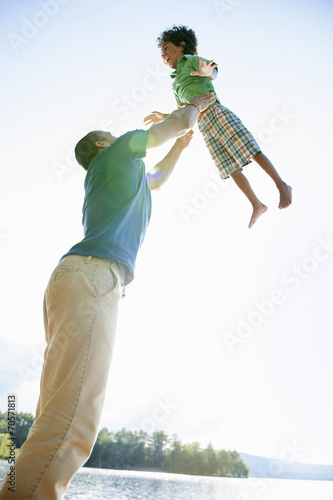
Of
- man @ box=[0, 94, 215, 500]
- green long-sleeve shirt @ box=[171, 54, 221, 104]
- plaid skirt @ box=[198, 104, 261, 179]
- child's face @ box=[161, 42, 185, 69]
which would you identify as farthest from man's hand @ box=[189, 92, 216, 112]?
child's face @ box=[161, 42, 185, 69]

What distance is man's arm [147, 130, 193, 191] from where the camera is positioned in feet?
10.6

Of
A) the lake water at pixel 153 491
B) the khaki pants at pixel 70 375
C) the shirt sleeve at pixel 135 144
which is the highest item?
the shirt sleeve at pixel 135 144

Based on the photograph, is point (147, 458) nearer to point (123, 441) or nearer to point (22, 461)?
point (123, 441)

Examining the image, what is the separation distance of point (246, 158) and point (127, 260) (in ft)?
9.38

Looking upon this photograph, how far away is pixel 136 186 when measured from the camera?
89.1 inches

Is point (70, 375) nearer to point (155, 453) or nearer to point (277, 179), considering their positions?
point (277, 179)

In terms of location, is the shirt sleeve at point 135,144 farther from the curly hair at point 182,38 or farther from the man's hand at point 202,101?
the curly hair at point 182,38

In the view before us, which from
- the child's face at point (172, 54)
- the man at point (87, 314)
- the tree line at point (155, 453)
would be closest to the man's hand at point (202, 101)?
the man at point (87, 314)

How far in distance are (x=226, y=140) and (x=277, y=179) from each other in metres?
0.81

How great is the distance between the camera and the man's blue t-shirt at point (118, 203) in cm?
192

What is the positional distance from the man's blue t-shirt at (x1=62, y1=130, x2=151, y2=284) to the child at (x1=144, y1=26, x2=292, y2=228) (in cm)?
192

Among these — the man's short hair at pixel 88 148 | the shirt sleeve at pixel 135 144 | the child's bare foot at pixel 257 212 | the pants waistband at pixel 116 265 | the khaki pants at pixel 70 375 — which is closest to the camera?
the khaki pants at pixel 70 375

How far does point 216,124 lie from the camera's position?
14.4 feet

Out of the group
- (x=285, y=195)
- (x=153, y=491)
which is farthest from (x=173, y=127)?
(x=153, y=491)
